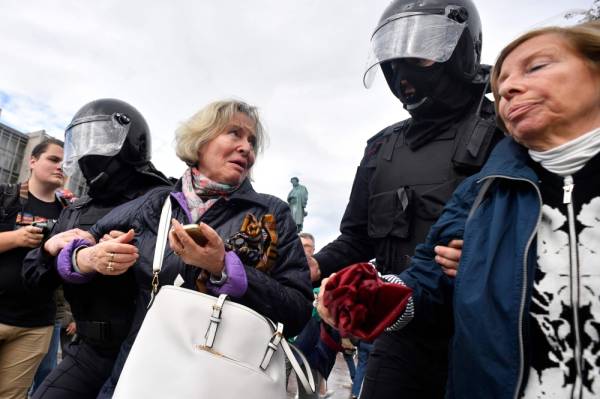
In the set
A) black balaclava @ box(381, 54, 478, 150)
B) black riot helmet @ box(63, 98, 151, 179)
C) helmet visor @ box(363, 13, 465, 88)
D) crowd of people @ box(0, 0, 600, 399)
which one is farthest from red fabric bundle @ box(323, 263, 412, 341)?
black riot helmet @ box(63, 98, 151, 179)

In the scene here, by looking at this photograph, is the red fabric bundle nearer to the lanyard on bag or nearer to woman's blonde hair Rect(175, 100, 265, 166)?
the lanyard on bag

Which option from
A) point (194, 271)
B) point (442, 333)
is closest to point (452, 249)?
point (442, 333)

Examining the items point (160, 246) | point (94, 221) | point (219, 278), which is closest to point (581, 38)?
point (219, 278)

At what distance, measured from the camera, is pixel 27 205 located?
3.42m

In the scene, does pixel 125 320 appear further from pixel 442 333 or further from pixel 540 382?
pixel 540 382

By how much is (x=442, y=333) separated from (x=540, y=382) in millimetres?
554

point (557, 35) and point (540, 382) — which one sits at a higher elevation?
point (557, 35)

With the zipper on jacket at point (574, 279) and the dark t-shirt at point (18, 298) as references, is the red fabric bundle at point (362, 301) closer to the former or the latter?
the zipper on jacket at point (574, 279)

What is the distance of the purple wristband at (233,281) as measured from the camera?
1.47 m

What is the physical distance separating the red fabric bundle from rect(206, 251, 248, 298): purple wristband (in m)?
0.38

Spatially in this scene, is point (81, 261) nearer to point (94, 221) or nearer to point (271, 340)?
point (94, 221)

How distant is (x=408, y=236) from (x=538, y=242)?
79 centimetres

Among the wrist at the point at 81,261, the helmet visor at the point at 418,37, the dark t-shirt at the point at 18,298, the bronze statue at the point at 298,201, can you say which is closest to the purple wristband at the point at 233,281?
the wrist at the point at 81,261

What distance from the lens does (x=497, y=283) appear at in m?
1.14
